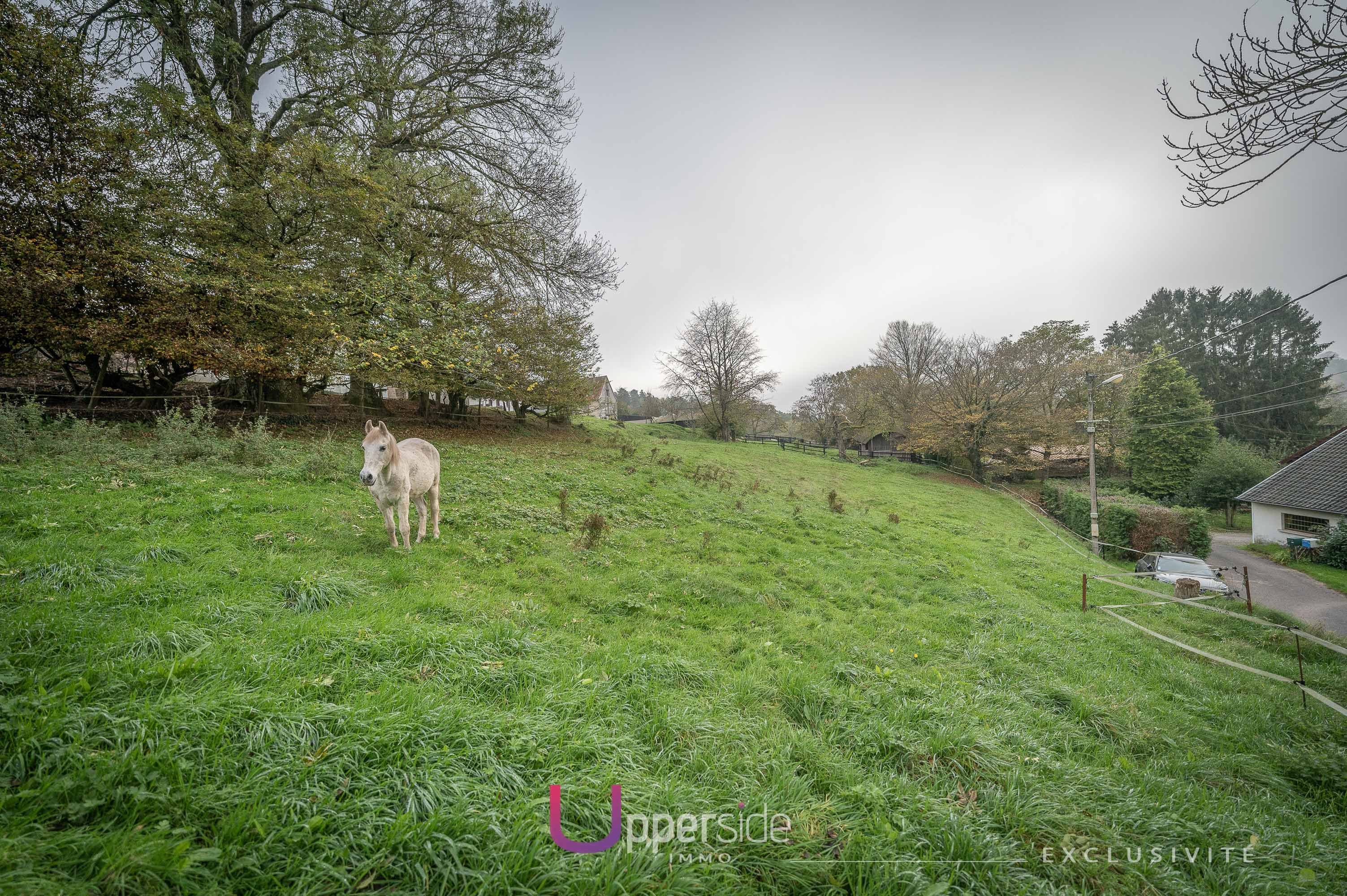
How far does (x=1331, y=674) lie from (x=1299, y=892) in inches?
273

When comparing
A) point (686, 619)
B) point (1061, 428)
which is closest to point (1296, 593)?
point (1061, 428)

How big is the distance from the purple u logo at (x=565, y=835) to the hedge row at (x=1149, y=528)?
24435mm

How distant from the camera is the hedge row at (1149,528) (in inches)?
680

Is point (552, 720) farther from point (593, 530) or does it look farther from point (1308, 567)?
point (1308, 567)

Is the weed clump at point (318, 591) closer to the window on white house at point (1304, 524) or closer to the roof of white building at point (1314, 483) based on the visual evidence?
the roof of white building at point (1314, 483)

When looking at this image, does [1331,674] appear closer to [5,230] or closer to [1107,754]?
[1107,754]

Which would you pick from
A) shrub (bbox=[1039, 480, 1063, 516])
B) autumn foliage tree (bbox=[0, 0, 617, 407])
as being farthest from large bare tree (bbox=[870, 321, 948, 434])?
autumn foliage tree (bbox=[0, 0, 617, 407])

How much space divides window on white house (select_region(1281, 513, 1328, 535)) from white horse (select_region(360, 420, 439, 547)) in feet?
115

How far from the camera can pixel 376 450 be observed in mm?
5703

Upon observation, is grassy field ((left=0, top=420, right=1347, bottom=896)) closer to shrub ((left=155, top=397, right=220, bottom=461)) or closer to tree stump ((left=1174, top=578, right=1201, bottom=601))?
shrub ((left=155, top=397, right=220, bottom=461))

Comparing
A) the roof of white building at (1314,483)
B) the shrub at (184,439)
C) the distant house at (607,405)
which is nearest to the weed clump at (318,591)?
the shrub at (184,439)

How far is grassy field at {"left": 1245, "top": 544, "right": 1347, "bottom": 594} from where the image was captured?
15.7 m

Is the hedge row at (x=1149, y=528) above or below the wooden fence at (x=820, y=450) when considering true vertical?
below

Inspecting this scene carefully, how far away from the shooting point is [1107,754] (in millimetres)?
3674
